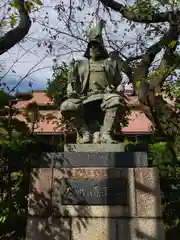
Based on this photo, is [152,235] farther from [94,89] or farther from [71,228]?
[94,89]

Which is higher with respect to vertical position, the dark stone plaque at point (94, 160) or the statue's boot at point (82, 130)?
the statue's boot at point (82, 130)

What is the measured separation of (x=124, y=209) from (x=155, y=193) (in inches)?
18.1

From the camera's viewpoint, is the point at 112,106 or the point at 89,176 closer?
the point at 89,176

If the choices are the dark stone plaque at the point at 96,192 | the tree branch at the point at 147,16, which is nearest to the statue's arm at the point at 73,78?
the dark stone plaque at the point at 96,192

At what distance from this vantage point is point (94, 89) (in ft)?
16.4

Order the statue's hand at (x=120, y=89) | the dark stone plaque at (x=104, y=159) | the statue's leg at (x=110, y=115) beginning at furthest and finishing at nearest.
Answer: the statue's hand at (x=120, y=89) → the statue's leg at (x=110, y=115) → the dark stone plaque at (x=104, y=159)

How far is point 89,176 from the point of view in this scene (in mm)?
4266

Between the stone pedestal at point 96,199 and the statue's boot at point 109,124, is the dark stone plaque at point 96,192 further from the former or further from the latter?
the statue's boot at point 109,124

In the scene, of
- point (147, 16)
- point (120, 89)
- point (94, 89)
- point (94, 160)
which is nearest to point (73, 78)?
point (94, 89)

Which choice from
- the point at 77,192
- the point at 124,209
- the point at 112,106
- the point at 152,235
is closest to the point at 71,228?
the point at 77,192

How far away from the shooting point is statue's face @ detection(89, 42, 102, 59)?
5117 mm

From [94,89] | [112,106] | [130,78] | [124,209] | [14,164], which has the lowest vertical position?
[124,209]

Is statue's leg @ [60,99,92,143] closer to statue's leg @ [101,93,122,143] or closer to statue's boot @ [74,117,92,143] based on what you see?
statue's boot @ [74,117,92,143]

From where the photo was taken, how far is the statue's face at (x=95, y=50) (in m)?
5.12
